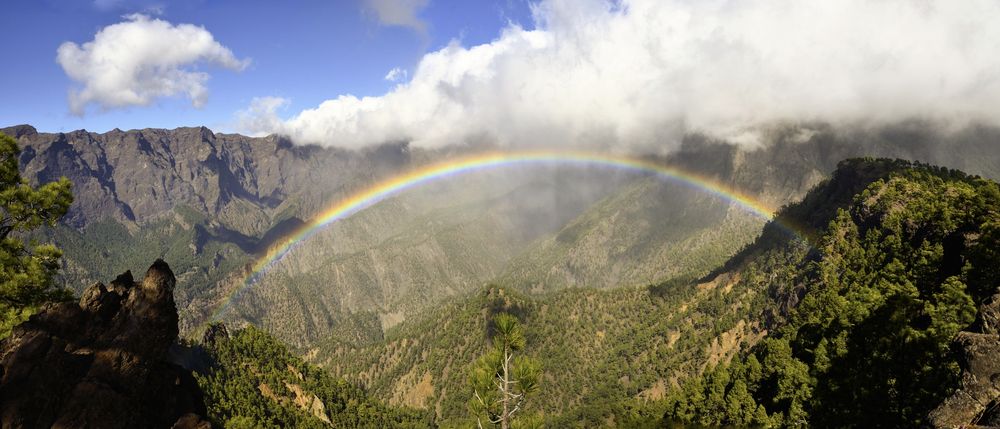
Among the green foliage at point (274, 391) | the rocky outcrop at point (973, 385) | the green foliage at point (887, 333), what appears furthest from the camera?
the green foliage at point (274, 391)

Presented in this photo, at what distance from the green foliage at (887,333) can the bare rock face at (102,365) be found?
171ft

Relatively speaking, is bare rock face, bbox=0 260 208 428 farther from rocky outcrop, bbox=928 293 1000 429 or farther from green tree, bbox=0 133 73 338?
rocky outcrop, bbox=928 293 1000 429

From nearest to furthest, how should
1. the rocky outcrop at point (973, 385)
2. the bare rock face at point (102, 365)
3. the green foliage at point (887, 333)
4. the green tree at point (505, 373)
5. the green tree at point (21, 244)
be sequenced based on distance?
the green tree at point (505, 373)
the bare rock face at point (102, 365)
the green tree at point (21, 244)
the rocky outcrop at point (973, 385)
the green foliage at point (887, 333)

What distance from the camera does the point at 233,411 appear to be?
322ft

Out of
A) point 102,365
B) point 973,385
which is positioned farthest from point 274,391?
point 973,385

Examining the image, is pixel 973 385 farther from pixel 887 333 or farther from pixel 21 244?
pixel 21 244

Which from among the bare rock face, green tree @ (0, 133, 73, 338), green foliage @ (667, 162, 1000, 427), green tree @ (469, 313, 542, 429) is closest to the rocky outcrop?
green foliage @ (667, 162, 1000, 427)

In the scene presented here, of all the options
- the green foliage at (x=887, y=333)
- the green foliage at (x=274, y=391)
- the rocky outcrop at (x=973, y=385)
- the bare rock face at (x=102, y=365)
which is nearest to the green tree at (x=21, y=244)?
the bare rock face at (x=102, y=365)

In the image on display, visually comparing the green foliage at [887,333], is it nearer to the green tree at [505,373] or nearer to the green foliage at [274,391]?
the green tree at [505,373]

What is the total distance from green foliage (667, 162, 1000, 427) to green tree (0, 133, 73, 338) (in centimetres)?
5678

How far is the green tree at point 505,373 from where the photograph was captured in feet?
74.1

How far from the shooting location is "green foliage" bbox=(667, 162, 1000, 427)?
45.9 m

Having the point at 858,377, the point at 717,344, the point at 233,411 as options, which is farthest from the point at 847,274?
the point at 233,411

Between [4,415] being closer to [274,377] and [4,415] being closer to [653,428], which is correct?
[653,428]
